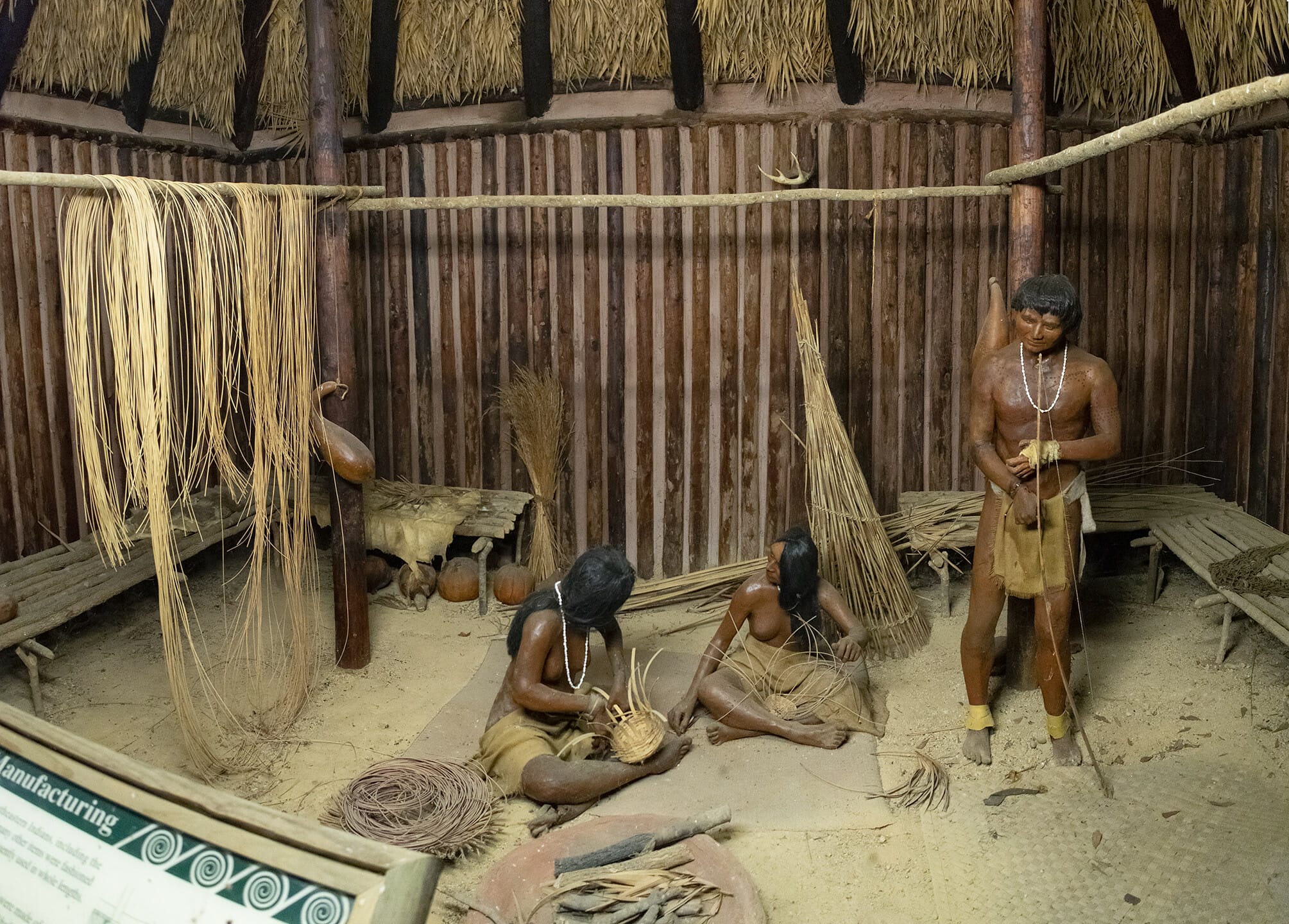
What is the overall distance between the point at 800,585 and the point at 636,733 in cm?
85

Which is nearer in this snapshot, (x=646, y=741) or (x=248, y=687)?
(x=646, y=741)

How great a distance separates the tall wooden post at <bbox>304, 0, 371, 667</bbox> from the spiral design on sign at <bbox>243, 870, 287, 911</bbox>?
2956mm

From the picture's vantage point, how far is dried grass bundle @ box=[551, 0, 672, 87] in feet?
16.3

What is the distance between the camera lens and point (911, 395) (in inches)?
203

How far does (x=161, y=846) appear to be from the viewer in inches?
56.3

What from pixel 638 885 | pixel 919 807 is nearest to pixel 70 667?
pixel 638 885

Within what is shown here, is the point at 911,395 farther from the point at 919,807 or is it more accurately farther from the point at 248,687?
the point at 248,687

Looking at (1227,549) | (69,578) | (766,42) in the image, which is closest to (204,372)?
(69,578)

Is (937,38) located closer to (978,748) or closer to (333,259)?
(333,259)


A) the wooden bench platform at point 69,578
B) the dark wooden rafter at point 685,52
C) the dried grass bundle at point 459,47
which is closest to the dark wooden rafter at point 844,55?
the dark wooden rafter at point 685,52

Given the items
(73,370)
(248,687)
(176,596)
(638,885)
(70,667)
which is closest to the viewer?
(638,885)

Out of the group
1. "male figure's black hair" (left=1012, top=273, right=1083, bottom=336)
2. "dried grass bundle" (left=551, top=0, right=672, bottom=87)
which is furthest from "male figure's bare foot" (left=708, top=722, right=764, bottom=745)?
"dried grass bundle" (left=551, top=0, right=672, bottom=87)

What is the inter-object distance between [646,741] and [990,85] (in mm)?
3492

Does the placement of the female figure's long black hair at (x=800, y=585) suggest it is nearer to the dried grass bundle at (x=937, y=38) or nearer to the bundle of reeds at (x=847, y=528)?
the bundle of reeds at (x=847, y=528)
